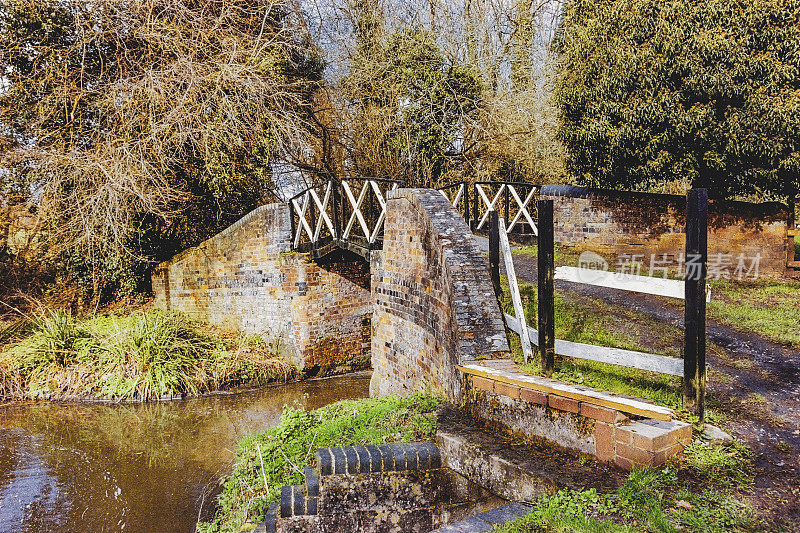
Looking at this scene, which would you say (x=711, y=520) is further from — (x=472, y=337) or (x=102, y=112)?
(x=102, y=112)

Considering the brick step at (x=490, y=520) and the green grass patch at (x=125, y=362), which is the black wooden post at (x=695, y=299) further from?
the green grass patch at (x=125, y=362)

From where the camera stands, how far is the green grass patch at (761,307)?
6.28m

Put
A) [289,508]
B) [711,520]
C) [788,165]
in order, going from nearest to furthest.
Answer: [711,520] < [289,508] < [788,165]

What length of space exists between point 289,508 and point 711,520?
283 centimetres

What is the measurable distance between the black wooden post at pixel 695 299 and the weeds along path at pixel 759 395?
0.46 meters

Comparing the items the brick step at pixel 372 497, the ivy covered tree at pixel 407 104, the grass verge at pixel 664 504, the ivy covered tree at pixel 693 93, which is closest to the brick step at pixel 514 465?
the grass verge at pixel 664 504

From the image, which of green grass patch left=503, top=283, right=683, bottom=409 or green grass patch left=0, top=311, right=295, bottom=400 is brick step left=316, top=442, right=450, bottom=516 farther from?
green grass patch left=0, top=311, right=295, bottom=400

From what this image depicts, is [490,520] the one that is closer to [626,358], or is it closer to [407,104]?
[626,358]

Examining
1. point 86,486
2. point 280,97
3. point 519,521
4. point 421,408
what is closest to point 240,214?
point 280,97

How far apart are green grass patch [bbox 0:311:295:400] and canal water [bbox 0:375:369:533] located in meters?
0.37

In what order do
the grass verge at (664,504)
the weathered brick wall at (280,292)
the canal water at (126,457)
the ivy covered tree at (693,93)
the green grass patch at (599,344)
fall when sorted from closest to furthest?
the grass verge at (664,504) < the green grass patch at (599,344) < the canal water at (126,457) < the ivy covered tree at (693,93) < the weathered brick wall at (280,292)

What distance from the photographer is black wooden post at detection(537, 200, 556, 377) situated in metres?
4.15

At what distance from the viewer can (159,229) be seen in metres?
12.5

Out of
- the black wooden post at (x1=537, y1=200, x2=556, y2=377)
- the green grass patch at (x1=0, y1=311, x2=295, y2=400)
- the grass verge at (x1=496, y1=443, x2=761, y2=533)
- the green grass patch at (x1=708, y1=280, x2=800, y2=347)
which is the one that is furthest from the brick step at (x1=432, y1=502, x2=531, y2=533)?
the green grass patch at (x1=0, y1=311, x2=295, y2=400)
